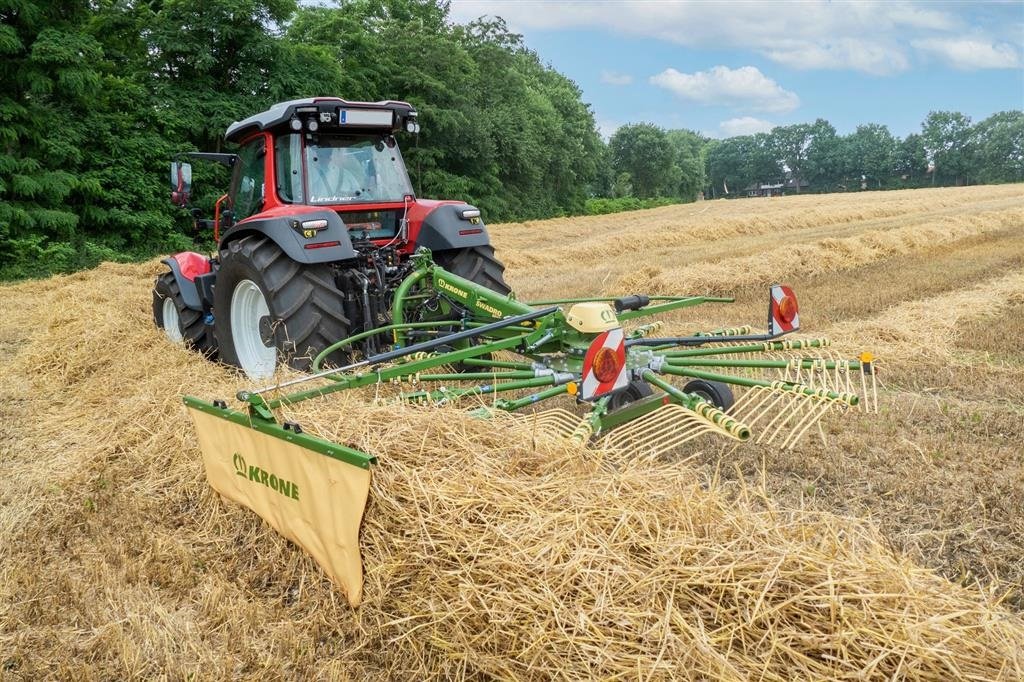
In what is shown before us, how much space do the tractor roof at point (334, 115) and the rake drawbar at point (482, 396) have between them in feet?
3.78

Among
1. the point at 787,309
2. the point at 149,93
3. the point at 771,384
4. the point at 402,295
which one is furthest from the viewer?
the point at 149,93

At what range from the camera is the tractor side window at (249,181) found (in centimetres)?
550

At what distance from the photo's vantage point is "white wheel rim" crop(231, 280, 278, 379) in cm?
512

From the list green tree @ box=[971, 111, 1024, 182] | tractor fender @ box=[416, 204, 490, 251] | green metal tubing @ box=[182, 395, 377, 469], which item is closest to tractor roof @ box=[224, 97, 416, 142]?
tractor fender @ box=[416, 204, 490, 251]

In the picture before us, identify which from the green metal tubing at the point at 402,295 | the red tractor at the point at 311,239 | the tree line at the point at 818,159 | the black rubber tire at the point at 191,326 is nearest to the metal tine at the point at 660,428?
the green metal tubing at the point at 402,295

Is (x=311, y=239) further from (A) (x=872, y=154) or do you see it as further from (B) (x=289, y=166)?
(A) (x=872, y=154)

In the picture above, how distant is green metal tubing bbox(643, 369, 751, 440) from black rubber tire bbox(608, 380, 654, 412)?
6.9 inches

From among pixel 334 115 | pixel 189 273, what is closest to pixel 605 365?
pixel 334 115

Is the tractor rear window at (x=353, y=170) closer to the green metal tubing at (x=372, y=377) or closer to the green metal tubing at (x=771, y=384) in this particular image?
the green metal tubing at (x=372, y=377)

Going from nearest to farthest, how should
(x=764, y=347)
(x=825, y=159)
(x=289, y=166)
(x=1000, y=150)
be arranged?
(x=764, y=347), (x=289, y=166), (x=1000, y=150), (x=825, y=159)

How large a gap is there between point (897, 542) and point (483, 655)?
5.89ft

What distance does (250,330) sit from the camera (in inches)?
208

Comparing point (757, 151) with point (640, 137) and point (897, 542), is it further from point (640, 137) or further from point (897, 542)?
point (897, 542)

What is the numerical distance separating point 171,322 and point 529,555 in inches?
202
